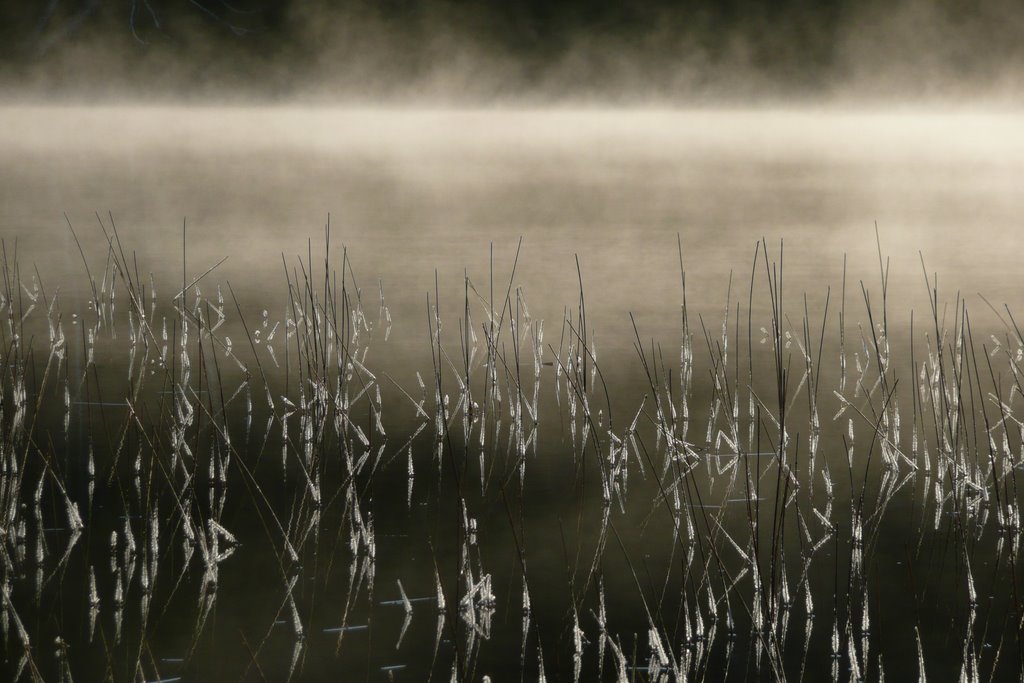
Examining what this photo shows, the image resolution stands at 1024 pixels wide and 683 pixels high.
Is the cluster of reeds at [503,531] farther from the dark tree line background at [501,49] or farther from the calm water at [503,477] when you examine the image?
the dark tree line background at [501,49]

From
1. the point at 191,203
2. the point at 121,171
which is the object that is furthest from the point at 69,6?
the point at 191,203

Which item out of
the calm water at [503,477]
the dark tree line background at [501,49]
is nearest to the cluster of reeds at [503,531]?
the calm water at [503,477]

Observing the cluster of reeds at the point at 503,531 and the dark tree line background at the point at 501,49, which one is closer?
the cluster of reeds at the point at 503,531

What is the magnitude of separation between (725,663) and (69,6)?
35864 mm

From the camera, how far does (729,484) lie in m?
3.09

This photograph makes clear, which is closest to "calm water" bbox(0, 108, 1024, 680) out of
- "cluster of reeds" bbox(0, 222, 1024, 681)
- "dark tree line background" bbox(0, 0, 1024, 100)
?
"cluster of reeds" bbox(0, 222, 1024, 681)

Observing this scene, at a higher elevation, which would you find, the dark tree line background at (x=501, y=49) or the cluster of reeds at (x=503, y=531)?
the dark tree line background at (x=501, y=49)

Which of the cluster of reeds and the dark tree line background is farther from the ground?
the dark tree line background

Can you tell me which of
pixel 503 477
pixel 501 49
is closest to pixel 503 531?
pixel 503 477

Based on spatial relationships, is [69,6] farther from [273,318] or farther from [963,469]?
[963,469]

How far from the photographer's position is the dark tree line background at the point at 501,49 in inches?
1339

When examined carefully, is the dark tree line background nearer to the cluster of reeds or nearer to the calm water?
the calm water

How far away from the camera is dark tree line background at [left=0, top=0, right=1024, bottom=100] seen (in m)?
34.0

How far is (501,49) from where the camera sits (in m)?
34.5
